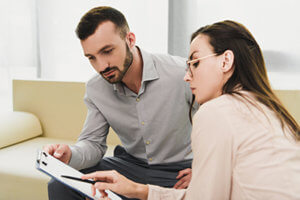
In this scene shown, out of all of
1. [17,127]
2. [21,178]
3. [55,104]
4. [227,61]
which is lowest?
[21,178]

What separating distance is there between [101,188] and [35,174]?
3.30 feet

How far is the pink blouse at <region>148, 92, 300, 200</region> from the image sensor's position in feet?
2.33

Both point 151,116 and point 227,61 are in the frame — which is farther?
point 151,116

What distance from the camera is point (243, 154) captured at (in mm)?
731

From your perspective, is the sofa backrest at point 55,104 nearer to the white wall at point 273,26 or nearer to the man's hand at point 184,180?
the man's hand at point 184,180

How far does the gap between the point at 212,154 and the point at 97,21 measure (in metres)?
0.89

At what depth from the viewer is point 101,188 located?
0.89 meters

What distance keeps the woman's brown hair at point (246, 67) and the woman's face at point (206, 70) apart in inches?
0.7

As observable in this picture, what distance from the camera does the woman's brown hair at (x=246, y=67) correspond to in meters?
0.82

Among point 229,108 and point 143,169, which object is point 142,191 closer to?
point 229,108

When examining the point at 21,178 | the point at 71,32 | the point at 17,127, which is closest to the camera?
the point at 21,178

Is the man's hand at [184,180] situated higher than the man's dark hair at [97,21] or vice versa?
the man's dark hair at [97,21]

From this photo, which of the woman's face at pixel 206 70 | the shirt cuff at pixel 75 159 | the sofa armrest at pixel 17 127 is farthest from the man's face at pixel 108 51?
the sofa armrest at pixel 17 127

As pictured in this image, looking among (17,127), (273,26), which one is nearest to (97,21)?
(17,127)
